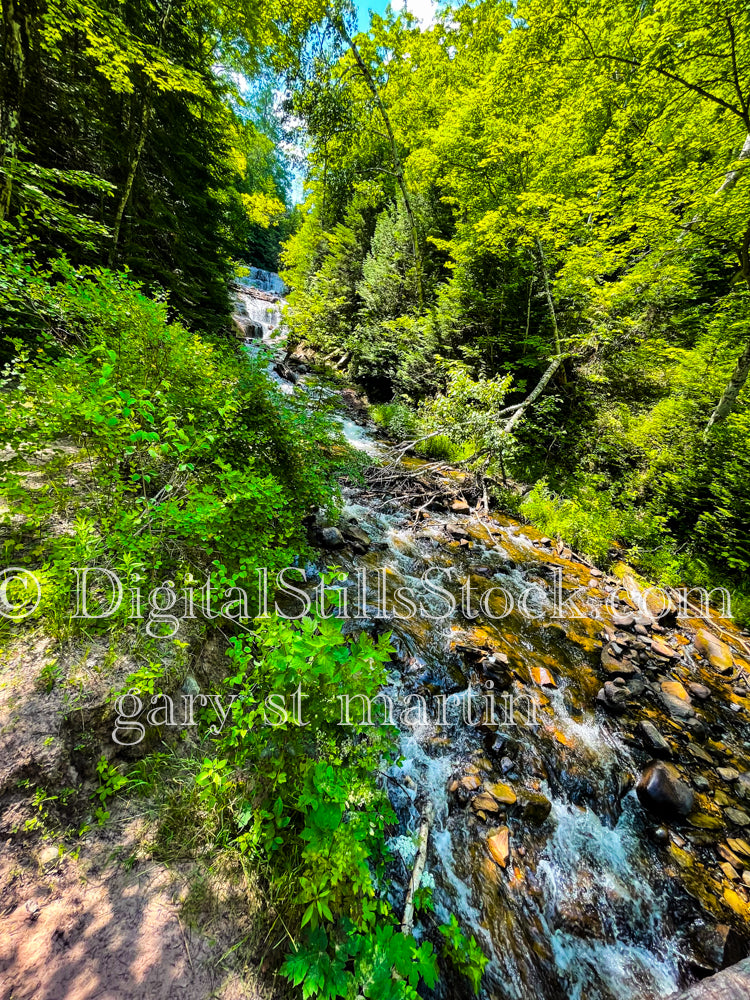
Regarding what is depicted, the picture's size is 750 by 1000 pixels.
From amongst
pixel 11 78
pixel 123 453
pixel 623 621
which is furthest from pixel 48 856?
pixel 11 78

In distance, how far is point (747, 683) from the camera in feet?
16.8

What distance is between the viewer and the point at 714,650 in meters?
5.48

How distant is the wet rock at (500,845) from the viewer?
275 cm

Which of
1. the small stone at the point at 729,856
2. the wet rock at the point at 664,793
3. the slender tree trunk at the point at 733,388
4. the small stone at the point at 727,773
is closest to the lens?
the small stone at the point at 729,856

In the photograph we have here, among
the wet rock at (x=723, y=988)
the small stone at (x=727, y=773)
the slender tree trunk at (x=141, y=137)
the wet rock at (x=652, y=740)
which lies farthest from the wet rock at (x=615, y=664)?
the slender tree trunk at (x=141, y=137)

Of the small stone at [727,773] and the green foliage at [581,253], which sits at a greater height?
the green foliage at [581,253]

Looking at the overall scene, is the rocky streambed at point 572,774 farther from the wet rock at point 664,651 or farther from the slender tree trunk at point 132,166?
the slender tree trunk at point 132,166

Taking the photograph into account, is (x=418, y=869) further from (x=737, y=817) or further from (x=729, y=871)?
(x=737, y=817)

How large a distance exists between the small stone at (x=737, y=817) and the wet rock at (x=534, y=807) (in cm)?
192

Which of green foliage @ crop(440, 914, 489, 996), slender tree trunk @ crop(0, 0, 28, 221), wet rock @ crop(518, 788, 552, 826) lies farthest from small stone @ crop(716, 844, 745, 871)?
slender tree trunk @ crop(0, 0, 28, 221)

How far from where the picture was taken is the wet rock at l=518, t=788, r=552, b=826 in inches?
121

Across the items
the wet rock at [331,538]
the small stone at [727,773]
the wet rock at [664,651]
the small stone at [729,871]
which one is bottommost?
the small stone at [729,871]

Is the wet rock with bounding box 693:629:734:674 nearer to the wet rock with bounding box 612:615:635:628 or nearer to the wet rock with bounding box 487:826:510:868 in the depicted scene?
the wet rock with bounding box 612:615:635:628

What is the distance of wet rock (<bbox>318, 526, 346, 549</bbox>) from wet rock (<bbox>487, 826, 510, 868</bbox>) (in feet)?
12.1
